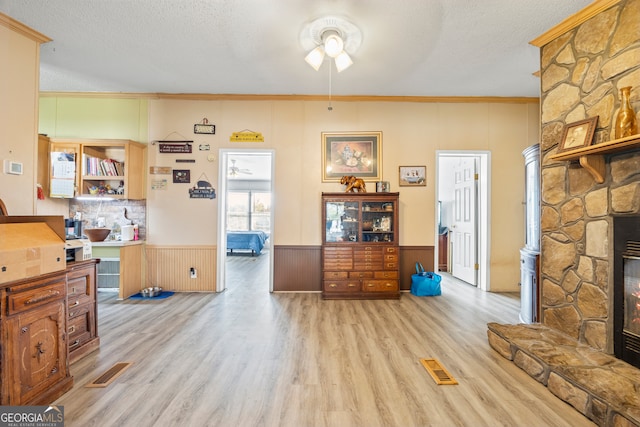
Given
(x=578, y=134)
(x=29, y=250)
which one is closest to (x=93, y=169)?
(x=29, y=250)

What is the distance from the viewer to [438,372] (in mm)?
2045

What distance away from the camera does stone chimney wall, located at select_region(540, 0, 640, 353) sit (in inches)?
77.5

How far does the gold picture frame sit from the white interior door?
5.67ft

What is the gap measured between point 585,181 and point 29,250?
3994 millimetres

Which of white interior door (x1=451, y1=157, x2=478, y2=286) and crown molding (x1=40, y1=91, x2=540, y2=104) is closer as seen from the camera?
crown molding (x1=40, y1=91, x2=540, y2=104)

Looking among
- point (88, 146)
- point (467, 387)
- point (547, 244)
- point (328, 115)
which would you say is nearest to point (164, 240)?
point (88, 146)

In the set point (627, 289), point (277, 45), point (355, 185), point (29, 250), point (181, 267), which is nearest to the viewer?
point (29, 250)

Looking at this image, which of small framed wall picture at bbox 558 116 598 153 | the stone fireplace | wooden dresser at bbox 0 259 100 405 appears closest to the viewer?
wooden dresser at bbox 0 259 100 405

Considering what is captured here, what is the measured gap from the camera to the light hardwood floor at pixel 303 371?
1605mm

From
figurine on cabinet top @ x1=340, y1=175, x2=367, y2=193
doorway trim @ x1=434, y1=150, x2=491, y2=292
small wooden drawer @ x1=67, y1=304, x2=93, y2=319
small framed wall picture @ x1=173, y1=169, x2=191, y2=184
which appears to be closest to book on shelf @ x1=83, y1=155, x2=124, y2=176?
small framed wall picture @ x1=173, y1=169, x2=191, y2=184

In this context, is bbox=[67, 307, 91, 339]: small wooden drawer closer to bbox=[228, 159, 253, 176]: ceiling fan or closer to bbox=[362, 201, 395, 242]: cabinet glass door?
bbox=[362, 201, 395, 242]: cabinet glass door

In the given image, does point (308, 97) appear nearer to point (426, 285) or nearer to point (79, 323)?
point (426, 285)

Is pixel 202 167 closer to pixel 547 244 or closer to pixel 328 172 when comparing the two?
pixel 328 172

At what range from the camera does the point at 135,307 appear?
137 inches
